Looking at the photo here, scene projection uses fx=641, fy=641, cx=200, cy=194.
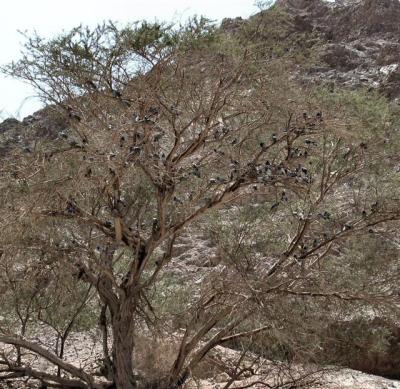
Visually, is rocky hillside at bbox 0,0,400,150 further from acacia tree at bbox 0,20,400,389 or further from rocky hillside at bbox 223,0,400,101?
acacia tree at bbox 0,20,400,389

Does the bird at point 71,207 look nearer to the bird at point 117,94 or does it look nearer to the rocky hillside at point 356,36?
the bird at point 117,94

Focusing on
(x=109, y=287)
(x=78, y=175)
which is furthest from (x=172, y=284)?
(x=78, y=175)

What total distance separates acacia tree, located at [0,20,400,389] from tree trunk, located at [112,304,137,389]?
14 mm

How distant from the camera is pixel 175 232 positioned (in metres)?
7.39

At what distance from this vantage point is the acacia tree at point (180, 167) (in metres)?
6.58

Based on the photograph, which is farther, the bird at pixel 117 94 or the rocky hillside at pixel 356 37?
the rocky hillside at pixel 356 37

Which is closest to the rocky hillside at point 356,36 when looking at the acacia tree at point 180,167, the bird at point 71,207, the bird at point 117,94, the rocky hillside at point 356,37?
the rocky hillside at point 356,37

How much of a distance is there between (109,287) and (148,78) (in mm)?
2682

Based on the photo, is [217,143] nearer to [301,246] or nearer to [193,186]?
[193,186]

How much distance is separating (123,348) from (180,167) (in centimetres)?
234

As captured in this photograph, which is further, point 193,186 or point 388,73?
point 388,73

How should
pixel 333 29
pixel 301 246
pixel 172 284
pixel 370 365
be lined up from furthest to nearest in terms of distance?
pixel 333 29, pixel 370 365, pixel 172 284, pixel 301 246

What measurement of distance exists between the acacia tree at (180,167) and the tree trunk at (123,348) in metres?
0.01

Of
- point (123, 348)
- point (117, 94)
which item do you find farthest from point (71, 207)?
point (123, 348)
